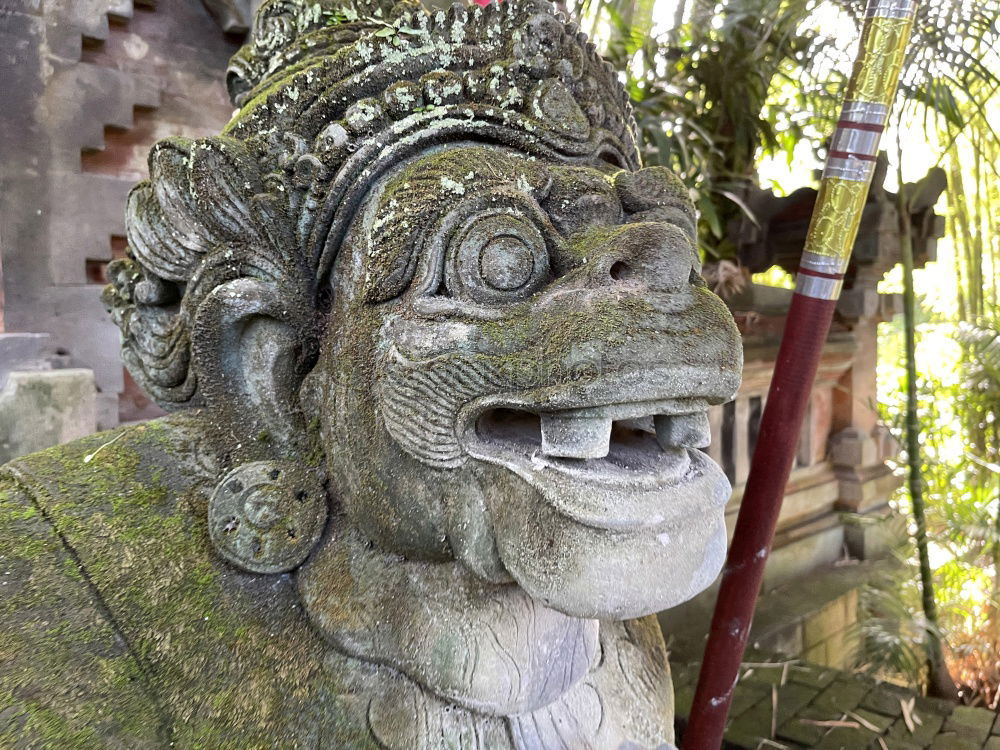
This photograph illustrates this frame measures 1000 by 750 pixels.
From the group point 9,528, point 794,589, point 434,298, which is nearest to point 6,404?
point 9,528

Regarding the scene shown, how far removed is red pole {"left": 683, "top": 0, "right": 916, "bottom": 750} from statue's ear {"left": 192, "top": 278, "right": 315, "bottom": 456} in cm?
81

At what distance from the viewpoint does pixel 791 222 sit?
285 centimetres

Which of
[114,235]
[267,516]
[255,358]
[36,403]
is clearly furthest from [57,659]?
[114,235]

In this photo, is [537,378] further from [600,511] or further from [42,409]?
[42,409]

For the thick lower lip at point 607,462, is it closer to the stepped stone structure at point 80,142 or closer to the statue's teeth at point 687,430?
the statue's teeth at point 687,430

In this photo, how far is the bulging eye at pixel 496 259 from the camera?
0.78m

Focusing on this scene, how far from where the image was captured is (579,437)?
2.44 ft

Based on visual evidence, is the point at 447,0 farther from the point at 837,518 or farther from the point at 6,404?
the point at 837,518

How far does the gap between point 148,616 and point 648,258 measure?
715 mm

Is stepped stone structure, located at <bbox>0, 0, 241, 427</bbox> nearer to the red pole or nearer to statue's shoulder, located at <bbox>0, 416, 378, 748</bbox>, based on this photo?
statue's shoulder, located at <bbox>0, 416, 378, 748</bbox>

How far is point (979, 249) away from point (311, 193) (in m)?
4.44

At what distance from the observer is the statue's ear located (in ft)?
2.96

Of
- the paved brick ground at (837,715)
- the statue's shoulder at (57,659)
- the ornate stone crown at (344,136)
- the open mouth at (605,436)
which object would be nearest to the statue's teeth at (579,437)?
the open mouth at (605,436)

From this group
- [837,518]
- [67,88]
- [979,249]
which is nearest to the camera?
[67,88]
